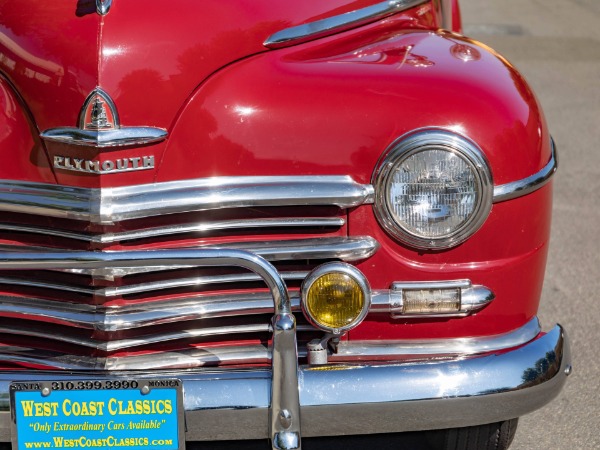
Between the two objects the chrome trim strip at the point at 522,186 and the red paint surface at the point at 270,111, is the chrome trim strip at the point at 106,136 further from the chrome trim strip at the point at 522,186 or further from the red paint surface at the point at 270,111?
the chrome trim strip at the point at 522,186

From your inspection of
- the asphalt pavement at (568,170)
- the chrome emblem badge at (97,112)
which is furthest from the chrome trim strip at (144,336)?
the asphalt pavement at (568,170)

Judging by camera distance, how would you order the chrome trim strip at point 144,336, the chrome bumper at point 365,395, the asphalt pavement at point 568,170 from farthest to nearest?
the asphalt pavement at point 568,170 < the chrome trim strip at point 144,336 < the chrome bumper at point 365,395

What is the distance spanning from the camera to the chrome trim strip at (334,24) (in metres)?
2.72

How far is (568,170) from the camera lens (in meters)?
5.67

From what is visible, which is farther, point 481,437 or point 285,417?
point 481,437

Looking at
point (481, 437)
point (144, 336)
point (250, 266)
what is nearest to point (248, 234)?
point (250, 266)

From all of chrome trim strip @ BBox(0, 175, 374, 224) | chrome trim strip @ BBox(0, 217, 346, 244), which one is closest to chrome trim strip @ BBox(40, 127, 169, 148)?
chrome trim strip @ BBox(0, 175, 374, 224)

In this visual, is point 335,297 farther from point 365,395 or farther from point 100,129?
point 100,129

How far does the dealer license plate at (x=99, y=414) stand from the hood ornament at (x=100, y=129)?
0.56 meters

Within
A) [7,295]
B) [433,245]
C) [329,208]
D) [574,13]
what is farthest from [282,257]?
[574,13]

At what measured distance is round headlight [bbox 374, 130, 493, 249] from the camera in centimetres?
244

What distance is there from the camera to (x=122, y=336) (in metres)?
2.53

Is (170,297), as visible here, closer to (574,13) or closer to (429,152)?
(429,152)

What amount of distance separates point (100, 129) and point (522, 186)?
3.39 ft
